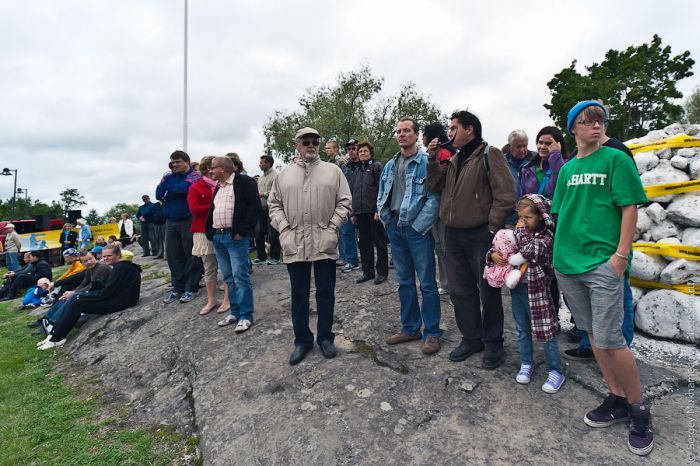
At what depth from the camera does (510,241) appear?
2.93 meters

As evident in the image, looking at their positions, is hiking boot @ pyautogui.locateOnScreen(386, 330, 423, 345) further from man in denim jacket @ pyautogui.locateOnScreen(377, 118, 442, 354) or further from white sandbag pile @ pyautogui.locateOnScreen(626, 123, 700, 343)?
white sandbag pile @ pyautogui.locateOnScreen(626, 123, 700, 343)

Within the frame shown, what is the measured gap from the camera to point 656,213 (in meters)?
4.29

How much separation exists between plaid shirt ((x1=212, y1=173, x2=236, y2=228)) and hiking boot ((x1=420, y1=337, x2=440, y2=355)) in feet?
8.55

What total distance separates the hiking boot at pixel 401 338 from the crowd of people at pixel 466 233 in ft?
0.04

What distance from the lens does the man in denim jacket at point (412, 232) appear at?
355 cm

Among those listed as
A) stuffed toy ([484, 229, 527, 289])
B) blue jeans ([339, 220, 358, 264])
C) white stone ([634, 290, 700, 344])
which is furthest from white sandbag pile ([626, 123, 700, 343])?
blue jeans ([339, 220, 358, 264])

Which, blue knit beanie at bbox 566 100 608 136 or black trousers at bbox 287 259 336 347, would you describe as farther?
black trousers at bbox 287 259 336 347

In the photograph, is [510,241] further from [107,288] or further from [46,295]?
[46,295]


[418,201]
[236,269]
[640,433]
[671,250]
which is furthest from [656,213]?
[236,269]

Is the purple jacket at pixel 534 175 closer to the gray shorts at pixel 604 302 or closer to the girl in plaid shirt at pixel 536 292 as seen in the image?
the girl in plaid shirt at pixel 536 292

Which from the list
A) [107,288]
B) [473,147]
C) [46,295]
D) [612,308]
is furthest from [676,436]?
[46,295]

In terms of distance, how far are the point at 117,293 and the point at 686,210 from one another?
7866 mm

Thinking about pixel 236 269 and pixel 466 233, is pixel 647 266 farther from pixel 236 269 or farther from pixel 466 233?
pixel 236 269

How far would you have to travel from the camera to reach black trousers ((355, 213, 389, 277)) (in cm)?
590
